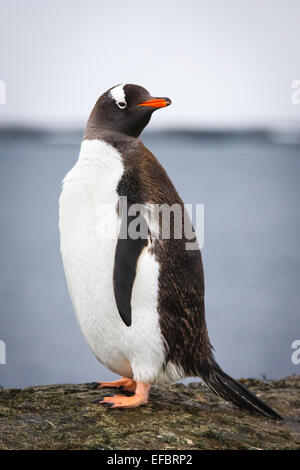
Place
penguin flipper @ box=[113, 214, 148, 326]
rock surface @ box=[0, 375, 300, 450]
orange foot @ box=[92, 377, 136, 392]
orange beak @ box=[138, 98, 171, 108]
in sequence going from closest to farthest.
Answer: rock surface @ box=[0, 375, 300, 450]
penguin flipper @ box=[113, 214, 148, 326]
orange beak @ box=[138, 98, 171, 108]
orange foot @ box=[92, 377, 136, 392]

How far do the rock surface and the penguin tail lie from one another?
39 mm

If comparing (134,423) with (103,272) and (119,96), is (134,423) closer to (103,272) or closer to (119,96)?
(103,272)

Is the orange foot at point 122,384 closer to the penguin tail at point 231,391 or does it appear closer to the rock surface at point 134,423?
the rock surface at point 134,423

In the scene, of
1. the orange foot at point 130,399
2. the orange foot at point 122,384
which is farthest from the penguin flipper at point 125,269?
the orange foot at point 122,384

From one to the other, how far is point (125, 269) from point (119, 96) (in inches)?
28.7

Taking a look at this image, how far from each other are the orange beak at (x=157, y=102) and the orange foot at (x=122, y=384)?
1.14 meters

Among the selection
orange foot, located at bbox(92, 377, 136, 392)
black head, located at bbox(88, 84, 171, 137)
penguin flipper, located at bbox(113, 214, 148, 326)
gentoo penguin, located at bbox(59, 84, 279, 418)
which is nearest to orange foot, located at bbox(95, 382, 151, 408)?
gentoo penguin, located at bbox(59, 84, 279, 418)

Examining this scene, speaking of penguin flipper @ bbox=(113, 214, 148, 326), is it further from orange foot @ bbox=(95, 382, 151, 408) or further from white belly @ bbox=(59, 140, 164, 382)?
orange foot @ bbox=(95, 382, 151, 408)

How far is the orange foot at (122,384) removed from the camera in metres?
2.43

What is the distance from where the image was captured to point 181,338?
2248 mm

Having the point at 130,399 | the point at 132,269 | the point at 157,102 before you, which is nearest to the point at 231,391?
the point at 130,399

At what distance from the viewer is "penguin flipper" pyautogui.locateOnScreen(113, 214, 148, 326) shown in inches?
83.3

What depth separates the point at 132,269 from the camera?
2.14m

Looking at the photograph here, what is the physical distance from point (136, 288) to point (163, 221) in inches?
11.0
